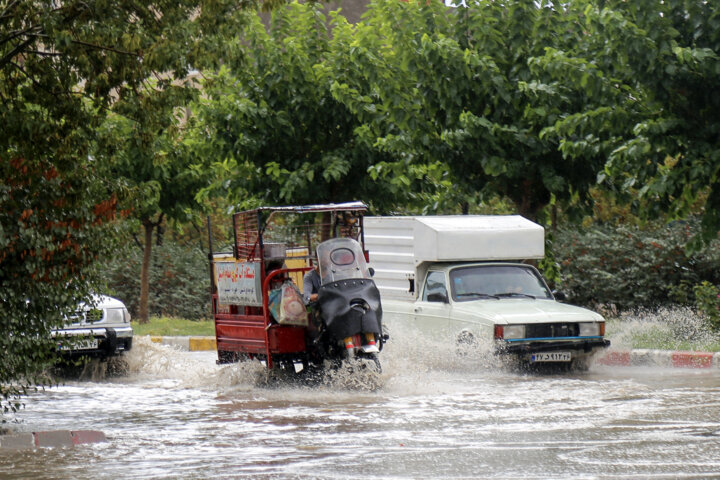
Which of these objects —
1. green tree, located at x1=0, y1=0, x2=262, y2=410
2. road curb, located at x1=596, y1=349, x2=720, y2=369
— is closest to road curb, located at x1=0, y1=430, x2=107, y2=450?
green tree, located at x1=0, y1=0, x2=262, y2=410

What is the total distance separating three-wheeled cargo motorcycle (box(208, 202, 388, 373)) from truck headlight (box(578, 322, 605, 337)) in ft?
9.09

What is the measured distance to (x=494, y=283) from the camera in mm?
15867

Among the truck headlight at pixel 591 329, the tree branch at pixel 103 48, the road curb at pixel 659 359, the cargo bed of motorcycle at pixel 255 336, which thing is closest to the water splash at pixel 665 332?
the road curb at pixel 659 359

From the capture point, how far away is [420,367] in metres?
14.4

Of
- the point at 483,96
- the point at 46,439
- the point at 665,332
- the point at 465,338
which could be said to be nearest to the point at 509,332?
the point at 465,338

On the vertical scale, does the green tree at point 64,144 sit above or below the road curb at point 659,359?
above

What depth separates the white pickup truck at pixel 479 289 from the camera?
14312 millimetres

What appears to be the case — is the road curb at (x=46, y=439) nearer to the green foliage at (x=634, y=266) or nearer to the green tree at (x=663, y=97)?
the green tree at (x=663, y=97)

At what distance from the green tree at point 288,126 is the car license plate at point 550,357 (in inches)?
319

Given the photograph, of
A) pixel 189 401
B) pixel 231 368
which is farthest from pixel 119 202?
pixel 231 368

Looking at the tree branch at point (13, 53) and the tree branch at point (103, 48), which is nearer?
the tree branch at point (103, 48)

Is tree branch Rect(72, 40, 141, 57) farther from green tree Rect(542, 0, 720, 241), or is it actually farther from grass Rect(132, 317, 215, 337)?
grass Rect(132, 317, 215, 337)

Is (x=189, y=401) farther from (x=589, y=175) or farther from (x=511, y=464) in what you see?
(x=589, y=175)

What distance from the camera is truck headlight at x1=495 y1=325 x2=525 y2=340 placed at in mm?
14133
